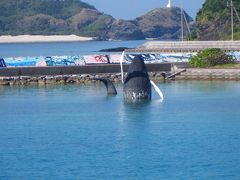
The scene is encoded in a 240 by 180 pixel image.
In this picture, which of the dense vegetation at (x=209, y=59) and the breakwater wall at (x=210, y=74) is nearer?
the breakwater wall at (x=210, y=74)

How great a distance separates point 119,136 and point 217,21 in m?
82.7

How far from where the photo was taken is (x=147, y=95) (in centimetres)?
5597

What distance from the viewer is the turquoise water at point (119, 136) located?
34.4m

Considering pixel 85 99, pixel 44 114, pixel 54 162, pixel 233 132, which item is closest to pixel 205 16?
pixel 85 99

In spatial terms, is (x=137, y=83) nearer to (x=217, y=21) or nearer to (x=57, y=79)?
(x=57, y=79)

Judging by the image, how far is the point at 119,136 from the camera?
140ft

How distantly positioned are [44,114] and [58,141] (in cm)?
1150

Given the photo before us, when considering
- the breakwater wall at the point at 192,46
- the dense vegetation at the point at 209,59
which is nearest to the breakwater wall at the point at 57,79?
the dense vegetation at the point at 209,59

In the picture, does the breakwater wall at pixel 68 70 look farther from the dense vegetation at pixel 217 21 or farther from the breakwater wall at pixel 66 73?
the dense vegetation at pixel 217 21

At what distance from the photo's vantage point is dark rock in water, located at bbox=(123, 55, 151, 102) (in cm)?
5456

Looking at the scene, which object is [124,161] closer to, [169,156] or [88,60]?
[169,156]

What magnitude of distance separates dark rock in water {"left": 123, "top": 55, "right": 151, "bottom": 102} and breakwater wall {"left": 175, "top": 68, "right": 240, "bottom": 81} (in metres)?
16.7

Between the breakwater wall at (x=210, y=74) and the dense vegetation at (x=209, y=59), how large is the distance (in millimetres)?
1941

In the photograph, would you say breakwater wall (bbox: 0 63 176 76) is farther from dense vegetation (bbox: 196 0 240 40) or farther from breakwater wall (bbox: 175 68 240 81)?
dense vegetation (bbox: 196 0 240 40)
